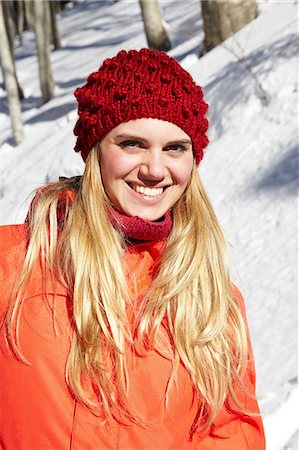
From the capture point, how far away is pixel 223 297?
7.96 feet

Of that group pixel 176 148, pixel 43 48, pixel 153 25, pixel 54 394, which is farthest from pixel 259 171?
pixel 43 48

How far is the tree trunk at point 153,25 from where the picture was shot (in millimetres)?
13773

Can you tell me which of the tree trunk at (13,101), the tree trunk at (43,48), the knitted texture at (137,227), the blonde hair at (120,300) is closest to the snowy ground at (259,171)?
the tree trunk at (13,101)

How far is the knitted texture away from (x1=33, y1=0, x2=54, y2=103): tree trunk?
13.8 meters

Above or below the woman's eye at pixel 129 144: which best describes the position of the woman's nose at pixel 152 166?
below

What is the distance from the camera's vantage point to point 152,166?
228 centimetres

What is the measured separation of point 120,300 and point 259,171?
16.0 ft

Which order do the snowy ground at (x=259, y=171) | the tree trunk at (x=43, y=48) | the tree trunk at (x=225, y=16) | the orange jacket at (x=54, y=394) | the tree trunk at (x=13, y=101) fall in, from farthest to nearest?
the tree trunk at (x=43, y=48)
the tree trunk at (x=13, y=101)
the tree trunk at (x=225, y=16)
the snowy ground at (x=259, y=171)
the orange jacket at (x=54, y=394)

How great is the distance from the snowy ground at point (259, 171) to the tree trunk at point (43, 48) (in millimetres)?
3064

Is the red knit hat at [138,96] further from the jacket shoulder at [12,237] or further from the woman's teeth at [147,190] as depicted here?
the jacket shoulder at [12,237]

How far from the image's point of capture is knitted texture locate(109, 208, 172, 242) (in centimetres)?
231

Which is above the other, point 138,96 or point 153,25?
point 138,96

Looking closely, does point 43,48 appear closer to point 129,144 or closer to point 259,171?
point 259,171

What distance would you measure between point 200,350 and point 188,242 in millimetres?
320
